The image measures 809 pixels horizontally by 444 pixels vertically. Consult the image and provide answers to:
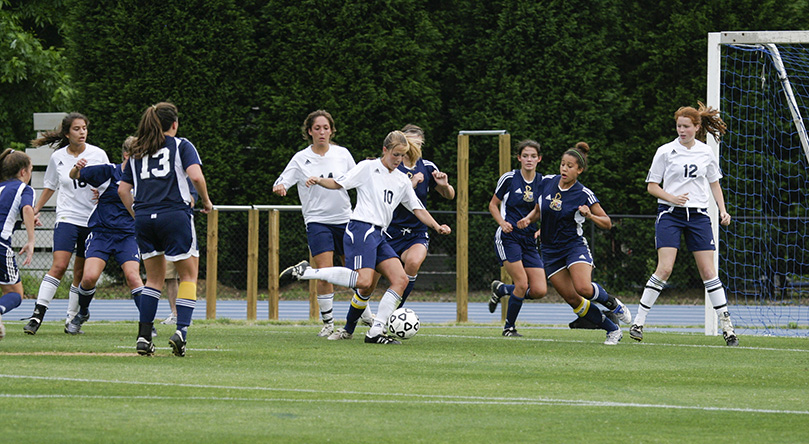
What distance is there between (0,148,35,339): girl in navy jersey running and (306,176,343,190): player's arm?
2579 mm

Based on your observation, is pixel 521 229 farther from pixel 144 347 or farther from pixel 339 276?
pixel 144 347

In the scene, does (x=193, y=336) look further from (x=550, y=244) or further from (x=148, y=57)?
(x=148, y=57)

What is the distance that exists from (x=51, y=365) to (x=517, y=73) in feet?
48.0

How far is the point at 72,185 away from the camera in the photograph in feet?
34.8

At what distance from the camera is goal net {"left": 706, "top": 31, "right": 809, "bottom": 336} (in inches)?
689

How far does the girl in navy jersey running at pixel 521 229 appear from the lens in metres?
11.1

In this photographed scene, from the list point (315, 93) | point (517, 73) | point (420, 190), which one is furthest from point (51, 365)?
point (517, 73)

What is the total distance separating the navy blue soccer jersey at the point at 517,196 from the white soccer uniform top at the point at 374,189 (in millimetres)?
1767

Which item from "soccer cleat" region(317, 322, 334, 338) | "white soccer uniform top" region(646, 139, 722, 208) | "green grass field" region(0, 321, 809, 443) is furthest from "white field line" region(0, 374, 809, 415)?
"white soccer uniform top" region(646, 139, 722, 208)

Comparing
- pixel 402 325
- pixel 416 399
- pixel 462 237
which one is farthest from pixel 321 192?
pixel 416 399

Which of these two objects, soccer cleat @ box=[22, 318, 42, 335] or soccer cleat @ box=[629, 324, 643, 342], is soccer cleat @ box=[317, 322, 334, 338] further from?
soccer cleat @ box=[629, 324, 643, 342]

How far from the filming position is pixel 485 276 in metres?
20.5

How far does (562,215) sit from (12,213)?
5049 mm

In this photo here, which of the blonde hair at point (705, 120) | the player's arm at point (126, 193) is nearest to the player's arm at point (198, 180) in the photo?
the player's arm at point (126, 193)
